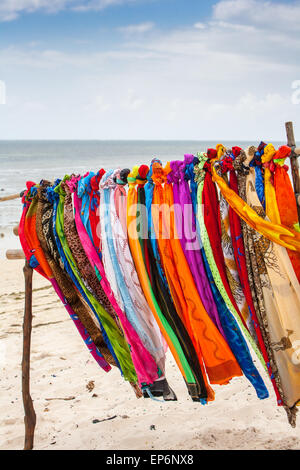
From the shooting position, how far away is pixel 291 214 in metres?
2.19

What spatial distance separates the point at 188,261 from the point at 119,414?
163 centimetres

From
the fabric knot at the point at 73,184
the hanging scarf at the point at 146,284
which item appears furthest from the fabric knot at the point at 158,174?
the fabric knot at the point at 73,184

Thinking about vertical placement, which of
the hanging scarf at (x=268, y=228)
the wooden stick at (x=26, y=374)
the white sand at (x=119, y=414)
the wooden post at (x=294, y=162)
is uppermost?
the wooden post at (x=294, y=162)

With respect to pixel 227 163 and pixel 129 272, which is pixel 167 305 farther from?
pixel 227 163

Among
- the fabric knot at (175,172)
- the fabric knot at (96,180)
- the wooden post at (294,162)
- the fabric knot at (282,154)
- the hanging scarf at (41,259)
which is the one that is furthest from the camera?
the hanging scarf at (41,259)

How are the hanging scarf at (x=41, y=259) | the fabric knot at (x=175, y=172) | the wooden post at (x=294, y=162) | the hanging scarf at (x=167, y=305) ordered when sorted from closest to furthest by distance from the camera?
the wooden post at (x=294, y=162) → the fabric knot at (x=175, y=172) → the hanging scarf at (x=167, y=305) → the hanging scarf at (x=41, y=259)

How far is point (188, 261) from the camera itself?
238 centimetres

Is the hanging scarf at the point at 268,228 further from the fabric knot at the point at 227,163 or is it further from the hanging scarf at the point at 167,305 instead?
the hanging scarf at the point at 167,305

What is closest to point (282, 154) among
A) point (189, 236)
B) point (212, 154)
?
point (212, 154)

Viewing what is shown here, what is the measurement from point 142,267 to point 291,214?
83cm

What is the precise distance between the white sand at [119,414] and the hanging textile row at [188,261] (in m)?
0.51

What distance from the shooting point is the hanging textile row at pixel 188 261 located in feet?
7.18

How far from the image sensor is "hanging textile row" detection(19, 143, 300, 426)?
2188mm
